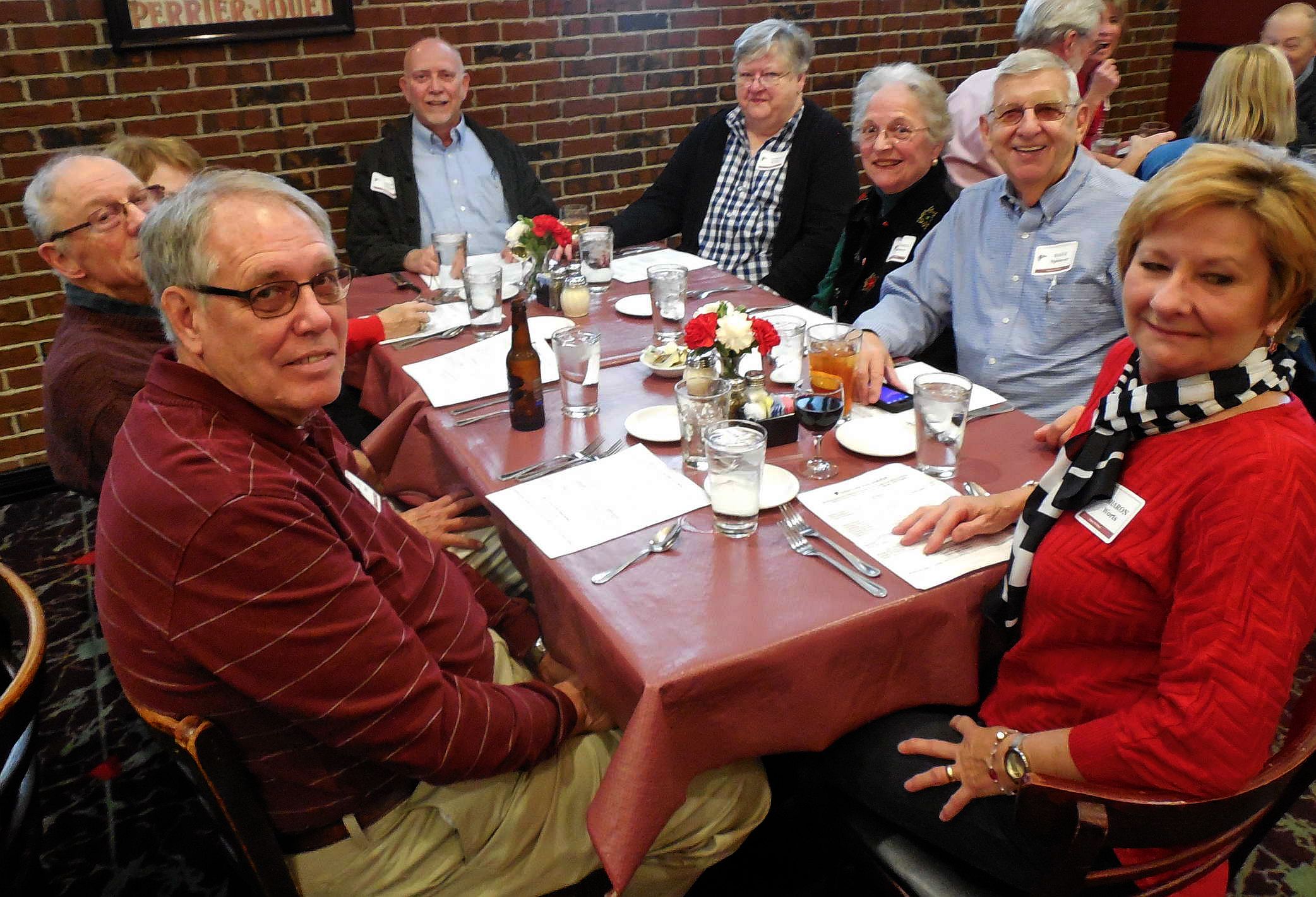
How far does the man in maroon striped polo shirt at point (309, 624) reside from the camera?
1034mm

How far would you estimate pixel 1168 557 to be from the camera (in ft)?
3.70

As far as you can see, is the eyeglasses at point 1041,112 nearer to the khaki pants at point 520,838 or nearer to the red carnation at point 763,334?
the red carnation at point 763,334

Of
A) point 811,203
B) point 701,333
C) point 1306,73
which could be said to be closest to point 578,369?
point 701,333

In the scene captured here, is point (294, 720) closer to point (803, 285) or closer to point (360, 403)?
point (360, 403)

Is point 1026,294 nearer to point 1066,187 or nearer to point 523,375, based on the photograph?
point 1066,187

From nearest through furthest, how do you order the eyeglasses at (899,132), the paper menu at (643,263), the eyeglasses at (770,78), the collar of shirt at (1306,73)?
the eyeglasses at (899,132)
the paper menu at (643,263)
the eyeglasses at (770,78)
the collar of shirt at (1306,73)

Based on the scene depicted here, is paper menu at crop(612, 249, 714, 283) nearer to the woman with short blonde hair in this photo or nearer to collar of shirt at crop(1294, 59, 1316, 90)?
the woman with short blonde hair

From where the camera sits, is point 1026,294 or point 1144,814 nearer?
point 1144,814

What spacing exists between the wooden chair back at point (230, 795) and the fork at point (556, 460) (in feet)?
2.09

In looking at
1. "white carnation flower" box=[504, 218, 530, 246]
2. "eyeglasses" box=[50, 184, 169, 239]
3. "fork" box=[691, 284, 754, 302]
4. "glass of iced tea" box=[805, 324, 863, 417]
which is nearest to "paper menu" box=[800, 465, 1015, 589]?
"glass of iced tea" box=[805, 324, 863, 417]

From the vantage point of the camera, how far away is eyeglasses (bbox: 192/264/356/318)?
3.80 feet

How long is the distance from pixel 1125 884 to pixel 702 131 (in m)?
3.06

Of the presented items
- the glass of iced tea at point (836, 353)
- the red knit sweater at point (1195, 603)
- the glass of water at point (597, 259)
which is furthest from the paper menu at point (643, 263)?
the red knit sweater at point (1195, 603)

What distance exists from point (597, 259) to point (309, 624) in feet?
5.97
